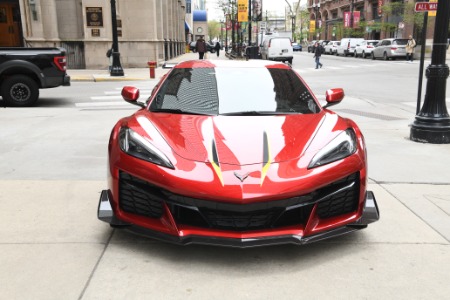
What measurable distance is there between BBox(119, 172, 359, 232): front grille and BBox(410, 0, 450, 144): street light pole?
4627mm

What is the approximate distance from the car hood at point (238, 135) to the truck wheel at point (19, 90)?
875 centimetres

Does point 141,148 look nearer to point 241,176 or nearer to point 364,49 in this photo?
point 241,176

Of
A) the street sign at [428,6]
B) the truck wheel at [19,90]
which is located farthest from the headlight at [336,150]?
the truck wheel at [19,90]

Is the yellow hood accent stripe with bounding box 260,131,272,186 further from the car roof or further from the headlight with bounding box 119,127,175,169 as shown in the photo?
the car roof

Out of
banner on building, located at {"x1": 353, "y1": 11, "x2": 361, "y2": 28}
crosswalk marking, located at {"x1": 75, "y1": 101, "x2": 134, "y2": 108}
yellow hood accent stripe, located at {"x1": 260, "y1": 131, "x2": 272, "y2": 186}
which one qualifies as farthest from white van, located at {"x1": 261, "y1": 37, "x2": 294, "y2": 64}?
banner on building, located at {"x1": 353, "y1": 11, "x2": 361, "y2": 28}

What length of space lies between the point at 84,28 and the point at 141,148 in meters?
23.3

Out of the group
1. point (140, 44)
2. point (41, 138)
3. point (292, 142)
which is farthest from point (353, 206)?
point (140, 44)

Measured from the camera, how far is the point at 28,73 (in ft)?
39.0

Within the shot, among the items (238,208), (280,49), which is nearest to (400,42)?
(280,49)

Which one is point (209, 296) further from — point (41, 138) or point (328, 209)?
point (41, 138)

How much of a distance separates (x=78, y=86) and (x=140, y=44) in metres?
9.03

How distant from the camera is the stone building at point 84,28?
24406 millimetres

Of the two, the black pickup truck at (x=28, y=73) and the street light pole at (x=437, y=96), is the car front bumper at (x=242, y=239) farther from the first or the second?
the black pickup truck at (x=28, y=73)

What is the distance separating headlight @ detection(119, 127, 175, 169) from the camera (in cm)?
339
